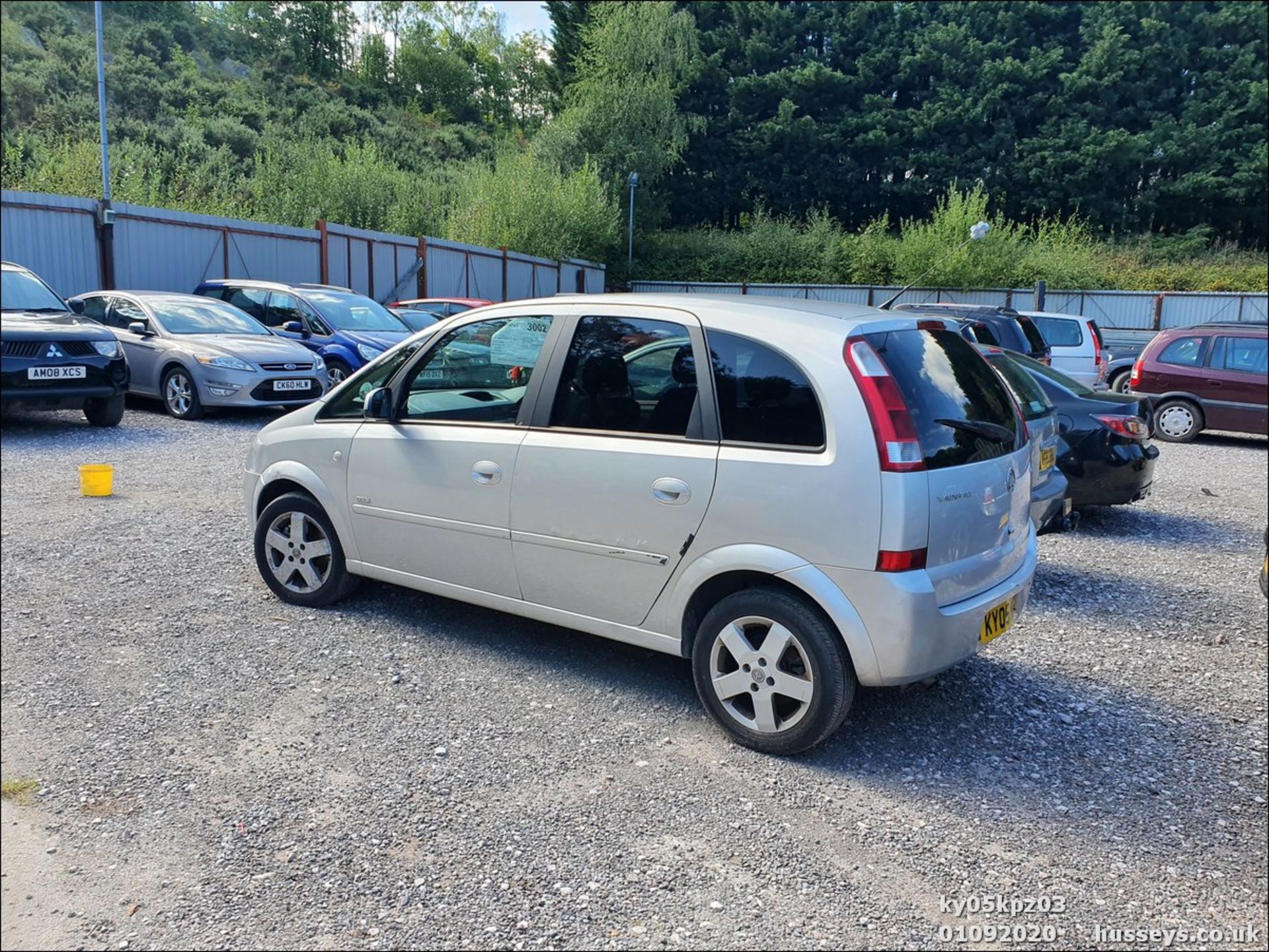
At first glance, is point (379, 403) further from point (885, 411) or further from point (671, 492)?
point (885, 411)

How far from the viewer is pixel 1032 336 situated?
12320mm

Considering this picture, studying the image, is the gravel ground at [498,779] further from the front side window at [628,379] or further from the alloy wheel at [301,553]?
the front side window at [628,379]

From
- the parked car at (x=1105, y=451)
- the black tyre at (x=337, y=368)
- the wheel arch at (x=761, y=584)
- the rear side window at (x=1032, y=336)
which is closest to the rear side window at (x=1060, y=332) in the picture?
the rear side window at (x=1032, y=336)

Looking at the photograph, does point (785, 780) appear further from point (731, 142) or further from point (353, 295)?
point (731, 142)

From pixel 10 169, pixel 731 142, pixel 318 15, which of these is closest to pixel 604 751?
pixel 10 169

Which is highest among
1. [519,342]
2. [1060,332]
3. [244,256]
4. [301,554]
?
[244,256]

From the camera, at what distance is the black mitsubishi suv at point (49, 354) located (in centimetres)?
166

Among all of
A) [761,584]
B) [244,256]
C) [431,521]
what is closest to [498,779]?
[761,584]

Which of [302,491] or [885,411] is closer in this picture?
[885,411]

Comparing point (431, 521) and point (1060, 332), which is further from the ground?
point (1060, 332)

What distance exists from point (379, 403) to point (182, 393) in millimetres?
4362

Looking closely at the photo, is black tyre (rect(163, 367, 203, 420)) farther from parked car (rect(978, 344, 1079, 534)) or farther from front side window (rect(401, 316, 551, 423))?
parked car (rect(978, 344, 1079, 534))

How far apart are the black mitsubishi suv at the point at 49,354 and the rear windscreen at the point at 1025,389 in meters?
5.26

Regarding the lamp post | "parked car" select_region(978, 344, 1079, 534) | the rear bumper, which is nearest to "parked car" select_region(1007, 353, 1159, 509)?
"parked car" select_region(978, 344, 1079, 534)
